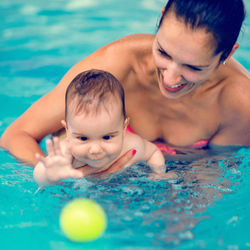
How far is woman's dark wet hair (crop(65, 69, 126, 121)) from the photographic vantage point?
2414 mm

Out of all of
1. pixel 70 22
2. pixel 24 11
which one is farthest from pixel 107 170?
pixel 24 11

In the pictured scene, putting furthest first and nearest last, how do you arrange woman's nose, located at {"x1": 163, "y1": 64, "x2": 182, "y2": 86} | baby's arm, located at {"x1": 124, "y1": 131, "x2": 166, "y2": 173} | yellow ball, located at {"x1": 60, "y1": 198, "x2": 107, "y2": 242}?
baby's arm, located at {"x1": 124, "y1": 131, "x2": 166, "y2": 173} < yellow ball, located at {"x1": 60, "y1": 198, "x2": 107, "y2": 242} < woman's nose, located at {"x1": 163, "y1": 64, "x2": 182, "y2": 86}

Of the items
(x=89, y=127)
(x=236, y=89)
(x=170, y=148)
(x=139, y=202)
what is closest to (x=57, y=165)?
(x=89, y=127)

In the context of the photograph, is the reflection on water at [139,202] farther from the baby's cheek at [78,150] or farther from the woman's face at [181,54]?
the woman's face at [181,54]

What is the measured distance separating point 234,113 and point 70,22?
4.02m

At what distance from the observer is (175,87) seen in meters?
2.61

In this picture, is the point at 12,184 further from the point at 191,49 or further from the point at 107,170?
the point at 191,49

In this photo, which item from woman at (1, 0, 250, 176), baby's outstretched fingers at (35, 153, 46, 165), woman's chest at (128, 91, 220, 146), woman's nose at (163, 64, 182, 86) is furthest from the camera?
woman's chest at (128, 91, 220, 146)

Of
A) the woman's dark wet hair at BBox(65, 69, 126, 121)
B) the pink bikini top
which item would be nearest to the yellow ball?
the woman's dark wet hair at BBox(65, 69, 126, 121)

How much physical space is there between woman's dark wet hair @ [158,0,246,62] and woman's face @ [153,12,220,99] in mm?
33

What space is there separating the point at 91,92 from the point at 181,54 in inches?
20.9

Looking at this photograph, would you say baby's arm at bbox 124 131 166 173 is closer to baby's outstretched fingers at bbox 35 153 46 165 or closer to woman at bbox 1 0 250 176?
woman at bbox 1 0 250 176

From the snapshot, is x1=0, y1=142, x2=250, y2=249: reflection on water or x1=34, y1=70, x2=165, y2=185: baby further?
x1=0, y1=142, x2=250, y2=249: reflection on water

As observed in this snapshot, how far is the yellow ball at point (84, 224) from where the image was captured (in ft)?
8.52
